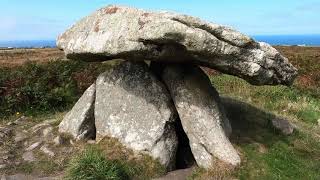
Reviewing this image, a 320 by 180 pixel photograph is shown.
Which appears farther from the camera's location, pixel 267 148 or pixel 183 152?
pixel 183 152

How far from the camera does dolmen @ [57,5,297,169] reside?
12.0 m

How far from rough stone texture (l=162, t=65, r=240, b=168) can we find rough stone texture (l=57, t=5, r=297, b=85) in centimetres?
70

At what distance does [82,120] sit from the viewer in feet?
47.8

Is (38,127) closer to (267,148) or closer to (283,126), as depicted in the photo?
(267,148)

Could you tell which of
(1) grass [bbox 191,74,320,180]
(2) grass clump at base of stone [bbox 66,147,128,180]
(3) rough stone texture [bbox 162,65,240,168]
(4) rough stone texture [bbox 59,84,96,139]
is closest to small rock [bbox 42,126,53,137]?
(4) rough stone texture [bbox 59,84,96,139]

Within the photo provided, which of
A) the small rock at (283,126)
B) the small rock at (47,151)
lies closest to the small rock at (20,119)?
the small rock at (47,151)

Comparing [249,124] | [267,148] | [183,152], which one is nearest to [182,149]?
[183,152]

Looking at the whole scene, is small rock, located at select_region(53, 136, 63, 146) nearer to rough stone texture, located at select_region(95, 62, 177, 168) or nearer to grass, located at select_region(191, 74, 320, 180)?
rough stone texture, located at select_region(95, 62, 177, 168)

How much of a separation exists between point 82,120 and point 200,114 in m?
3.53

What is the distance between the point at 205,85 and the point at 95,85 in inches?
129

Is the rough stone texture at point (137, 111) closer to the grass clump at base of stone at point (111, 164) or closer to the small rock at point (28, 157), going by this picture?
the grass clump at base of stone at point (111, 164)

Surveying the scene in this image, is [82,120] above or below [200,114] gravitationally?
below

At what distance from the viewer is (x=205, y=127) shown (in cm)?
1307

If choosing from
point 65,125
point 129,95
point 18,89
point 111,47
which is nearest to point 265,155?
point 129,95
